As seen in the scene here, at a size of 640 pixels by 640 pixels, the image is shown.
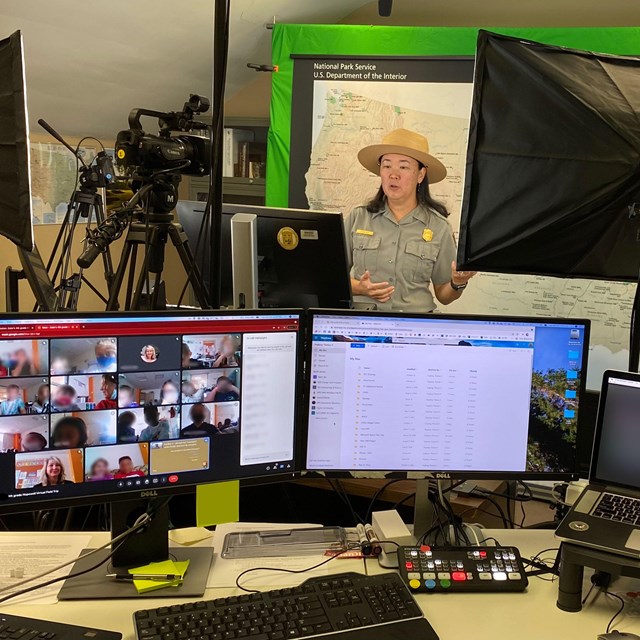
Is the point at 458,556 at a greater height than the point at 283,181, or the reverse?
the point at 283,181

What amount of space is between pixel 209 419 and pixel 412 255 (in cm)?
239

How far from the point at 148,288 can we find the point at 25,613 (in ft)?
2.81

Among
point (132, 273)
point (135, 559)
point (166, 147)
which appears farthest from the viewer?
point (132, 273)

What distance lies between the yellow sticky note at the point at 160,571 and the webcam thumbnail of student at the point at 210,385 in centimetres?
31

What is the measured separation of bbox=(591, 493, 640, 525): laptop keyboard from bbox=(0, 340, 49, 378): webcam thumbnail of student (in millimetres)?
1025

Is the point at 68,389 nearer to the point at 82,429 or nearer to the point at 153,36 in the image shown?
the point at 82,429

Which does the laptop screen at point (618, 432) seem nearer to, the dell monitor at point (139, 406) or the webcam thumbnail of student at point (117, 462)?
the dell monitor at point (139, 406)

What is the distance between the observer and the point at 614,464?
4.41 ft

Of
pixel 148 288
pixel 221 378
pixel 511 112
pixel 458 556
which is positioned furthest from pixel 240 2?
pixel 458 556

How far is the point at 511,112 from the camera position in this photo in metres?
1.33

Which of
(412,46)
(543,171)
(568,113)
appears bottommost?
(543,171)

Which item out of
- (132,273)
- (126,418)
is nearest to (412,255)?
(132,273)

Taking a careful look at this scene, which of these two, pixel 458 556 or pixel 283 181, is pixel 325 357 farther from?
pixel 283 181

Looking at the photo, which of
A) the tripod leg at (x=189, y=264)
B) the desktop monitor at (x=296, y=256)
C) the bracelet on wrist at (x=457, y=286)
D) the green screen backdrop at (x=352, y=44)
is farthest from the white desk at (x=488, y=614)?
the green screen backdrop at (x=352, y=44)
